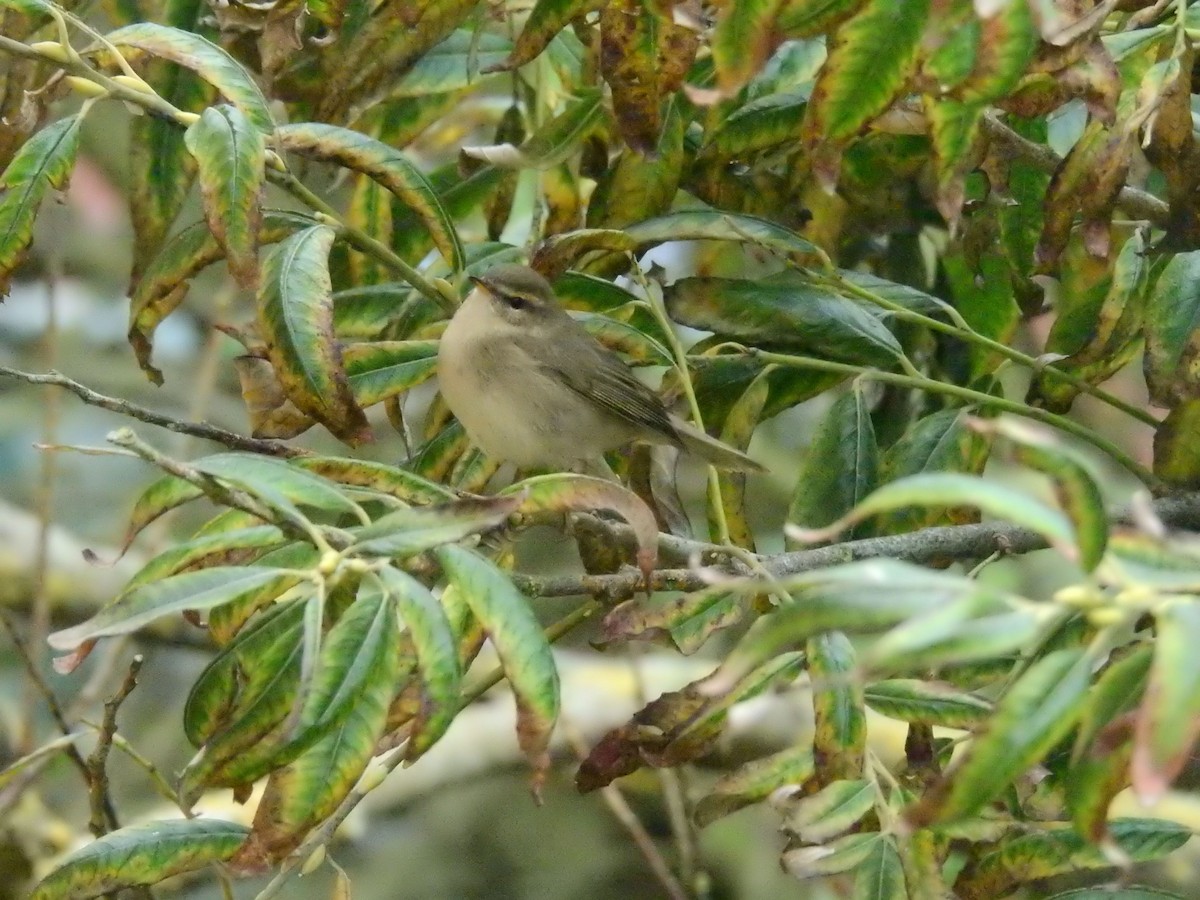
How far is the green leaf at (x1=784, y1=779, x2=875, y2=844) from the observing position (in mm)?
1761

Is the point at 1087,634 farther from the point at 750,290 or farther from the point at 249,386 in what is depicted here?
the point at 249,386

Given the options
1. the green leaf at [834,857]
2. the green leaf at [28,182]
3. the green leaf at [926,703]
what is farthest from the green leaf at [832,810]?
the green leaf at [28,182]

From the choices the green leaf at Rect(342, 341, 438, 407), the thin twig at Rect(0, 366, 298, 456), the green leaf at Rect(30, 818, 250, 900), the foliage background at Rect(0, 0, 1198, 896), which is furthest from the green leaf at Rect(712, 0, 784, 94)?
the green leaf at Rect(30, 818, 250, 900)

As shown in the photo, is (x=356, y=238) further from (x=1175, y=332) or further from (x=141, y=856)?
(x=1175, y=332)

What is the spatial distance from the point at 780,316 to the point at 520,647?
3.42ft

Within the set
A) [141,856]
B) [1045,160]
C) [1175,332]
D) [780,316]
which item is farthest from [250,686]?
[1045,160]

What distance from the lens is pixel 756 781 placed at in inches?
75.7

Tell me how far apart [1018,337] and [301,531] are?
3.42m

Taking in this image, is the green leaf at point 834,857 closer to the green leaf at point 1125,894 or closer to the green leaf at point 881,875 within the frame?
the green leaf at point 881,875

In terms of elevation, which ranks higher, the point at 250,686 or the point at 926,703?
the point at 250,686

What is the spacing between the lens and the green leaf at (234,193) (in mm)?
1871

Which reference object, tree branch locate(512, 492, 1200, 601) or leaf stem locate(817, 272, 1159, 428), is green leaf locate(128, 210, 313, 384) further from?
leaf stem locate(817, 272, 1159, 428)

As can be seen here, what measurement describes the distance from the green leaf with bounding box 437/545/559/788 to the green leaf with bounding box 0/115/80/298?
81cm

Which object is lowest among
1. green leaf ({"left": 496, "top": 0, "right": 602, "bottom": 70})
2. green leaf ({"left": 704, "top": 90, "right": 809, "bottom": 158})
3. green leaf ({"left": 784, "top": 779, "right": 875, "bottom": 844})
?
green leaf ({"left": 784, "top": 779, "right": 875, "bottom": 844})
